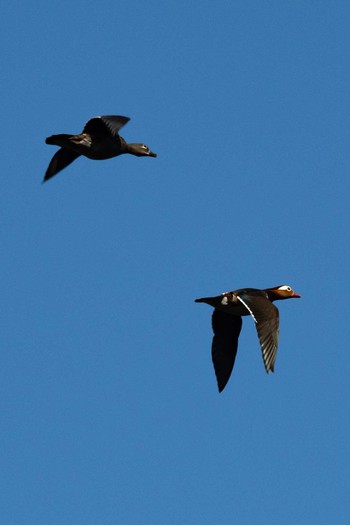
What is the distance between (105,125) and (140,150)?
10.0 feet

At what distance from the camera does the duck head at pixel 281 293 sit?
103 ft

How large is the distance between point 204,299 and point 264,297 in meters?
1.51

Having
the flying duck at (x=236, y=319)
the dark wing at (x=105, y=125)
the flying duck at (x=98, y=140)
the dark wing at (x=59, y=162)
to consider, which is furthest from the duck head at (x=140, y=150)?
the flying duck at (x=236, y=319)

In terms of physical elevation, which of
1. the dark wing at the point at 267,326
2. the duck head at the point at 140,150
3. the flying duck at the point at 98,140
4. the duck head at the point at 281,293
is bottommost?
the dark wing at the point at 267,326

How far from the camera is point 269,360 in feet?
83.4


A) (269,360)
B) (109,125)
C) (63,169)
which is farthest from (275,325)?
(63,169)

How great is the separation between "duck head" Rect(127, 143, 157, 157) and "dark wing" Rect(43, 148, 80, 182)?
145 centimetres

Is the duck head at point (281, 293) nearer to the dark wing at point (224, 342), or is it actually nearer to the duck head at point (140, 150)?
the dark wing at point (224, 342)

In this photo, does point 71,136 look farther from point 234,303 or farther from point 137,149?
point 234,303

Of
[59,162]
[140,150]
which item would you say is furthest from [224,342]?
[59,162]

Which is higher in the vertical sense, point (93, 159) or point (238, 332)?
point (93, 159)

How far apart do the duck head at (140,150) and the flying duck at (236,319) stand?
12.3ft

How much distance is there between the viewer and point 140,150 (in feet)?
100

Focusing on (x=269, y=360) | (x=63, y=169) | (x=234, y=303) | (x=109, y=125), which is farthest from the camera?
(x=63, y=169)
